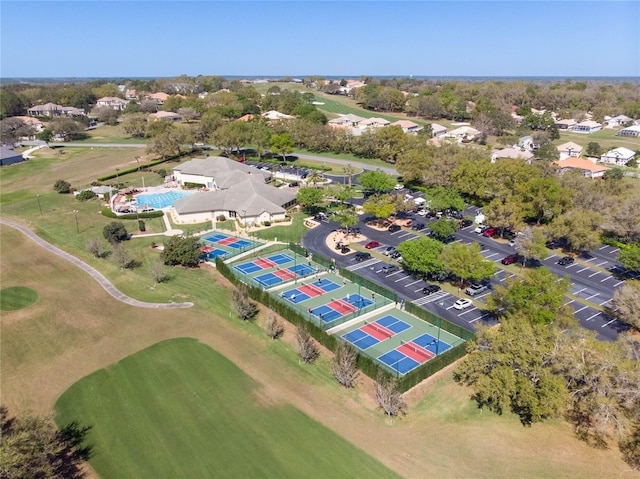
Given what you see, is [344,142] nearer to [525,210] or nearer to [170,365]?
[525,210]

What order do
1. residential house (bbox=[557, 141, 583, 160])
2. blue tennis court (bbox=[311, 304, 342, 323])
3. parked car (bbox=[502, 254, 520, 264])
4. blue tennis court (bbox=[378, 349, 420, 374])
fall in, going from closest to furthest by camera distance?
blue tennis court (bbox=[378, 349, 420, 374]), blue tennis court (bbox=[311, 304, 342, 323]), parked car (bbox=[502, 254, 520, 264]), residential house (bbox=[557, 141, 583, 160])

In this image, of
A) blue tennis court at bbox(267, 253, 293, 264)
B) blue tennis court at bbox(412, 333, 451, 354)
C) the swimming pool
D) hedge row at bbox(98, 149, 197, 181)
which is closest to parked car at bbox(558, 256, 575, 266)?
blue tennis court at bbox(412, 333, 451, 354)

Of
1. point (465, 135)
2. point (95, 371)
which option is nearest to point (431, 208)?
point (95, 371)

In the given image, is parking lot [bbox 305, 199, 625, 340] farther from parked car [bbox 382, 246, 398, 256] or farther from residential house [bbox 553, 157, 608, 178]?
residential house [bbox 553, 157, 608, 178]

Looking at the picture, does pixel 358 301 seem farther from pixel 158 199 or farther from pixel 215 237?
pixel 158 199

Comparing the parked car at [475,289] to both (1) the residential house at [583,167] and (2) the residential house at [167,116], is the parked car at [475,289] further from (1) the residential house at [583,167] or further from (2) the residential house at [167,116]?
(2) the residential house at [167,116]

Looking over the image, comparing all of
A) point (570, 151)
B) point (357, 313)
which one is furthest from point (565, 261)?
point (570, 151)
